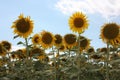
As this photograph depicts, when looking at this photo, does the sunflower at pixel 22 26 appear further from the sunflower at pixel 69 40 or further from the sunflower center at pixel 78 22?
the sunflower at pixel 69 40

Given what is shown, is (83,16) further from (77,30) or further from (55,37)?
(55,37)

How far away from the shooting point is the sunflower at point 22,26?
11578 mm

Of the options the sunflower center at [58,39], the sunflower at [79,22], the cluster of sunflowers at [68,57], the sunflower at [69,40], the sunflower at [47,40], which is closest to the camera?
the cluster of sunflowers at [68,57]

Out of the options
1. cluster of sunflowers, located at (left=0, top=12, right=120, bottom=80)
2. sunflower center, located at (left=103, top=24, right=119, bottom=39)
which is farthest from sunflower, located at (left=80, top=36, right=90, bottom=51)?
sunflower center, located at (left=103, top=24, right=119, bottom=39)

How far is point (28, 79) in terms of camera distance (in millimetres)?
10469

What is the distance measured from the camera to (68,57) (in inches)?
424

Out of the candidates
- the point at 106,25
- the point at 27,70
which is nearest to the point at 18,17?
the point at 27,70

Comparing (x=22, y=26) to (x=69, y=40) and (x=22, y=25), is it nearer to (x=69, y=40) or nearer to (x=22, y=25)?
(x=22, y=25)

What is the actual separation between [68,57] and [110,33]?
62.5 inches

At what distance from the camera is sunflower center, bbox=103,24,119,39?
9.78 meters

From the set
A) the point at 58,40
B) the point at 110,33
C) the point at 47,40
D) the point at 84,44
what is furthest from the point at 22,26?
the point at 110,33

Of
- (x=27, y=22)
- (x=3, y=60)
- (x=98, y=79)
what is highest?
(x=27, y=22)

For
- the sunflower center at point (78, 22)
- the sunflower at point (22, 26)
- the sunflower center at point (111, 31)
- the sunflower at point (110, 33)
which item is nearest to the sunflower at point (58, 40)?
the sunflower at point (22, 26)

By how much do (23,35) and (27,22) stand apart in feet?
1.59
